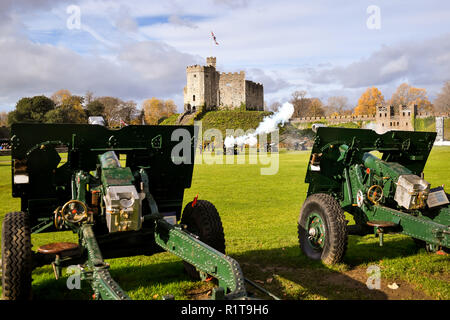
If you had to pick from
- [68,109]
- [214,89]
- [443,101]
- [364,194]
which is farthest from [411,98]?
[364,194]

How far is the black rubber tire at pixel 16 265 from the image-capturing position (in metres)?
5.17

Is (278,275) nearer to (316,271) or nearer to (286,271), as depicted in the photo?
(286,271)

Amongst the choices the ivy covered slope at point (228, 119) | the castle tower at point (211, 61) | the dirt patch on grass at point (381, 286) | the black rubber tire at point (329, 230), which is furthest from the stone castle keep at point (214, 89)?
the dirt patch on grass at point (381, 286)

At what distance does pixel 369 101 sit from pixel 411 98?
1028 centimetres

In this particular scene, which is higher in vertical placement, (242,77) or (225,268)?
(242,77)

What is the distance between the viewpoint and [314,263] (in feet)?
24.7

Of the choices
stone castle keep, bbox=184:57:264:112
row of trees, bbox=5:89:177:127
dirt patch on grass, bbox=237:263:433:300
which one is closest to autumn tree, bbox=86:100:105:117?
row of trees, bbox=5:89:177:127

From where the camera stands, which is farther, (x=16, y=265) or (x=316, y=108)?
(x=316, y=108)

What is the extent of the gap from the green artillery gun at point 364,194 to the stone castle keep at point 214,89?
95.3 m

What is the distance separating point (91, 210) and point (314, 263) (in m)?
3.77

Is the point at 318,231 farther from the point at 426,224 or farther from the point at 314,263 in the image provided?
the point at 426,224

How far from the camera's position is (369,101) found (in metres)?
104

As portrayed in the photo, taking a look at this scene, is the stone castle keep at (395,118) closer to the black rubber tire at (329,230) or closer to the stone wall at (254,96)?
the stone wall at (254,96)
